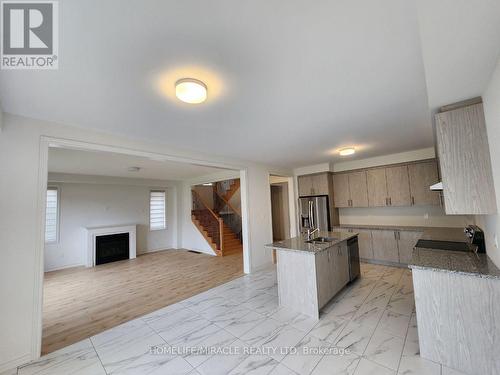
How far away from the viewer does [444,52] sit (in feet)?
4.23

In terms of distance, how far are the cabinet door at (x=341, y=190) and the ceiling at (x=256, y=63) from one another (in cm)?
279

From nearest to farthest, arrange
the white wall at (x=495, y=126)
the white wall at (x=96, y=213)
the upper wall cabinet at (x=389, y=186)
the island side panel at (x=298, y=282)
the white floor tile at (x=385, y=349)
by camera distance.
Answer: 1. the white wall at (x=495, y=126)
2. the white floor tile at (x=385, y=349)
3. the island side panel at (x=298, y=282)
4. the upper wall cabinet at (x=389, y=186)
5. the white wall at (x=96, y=213)

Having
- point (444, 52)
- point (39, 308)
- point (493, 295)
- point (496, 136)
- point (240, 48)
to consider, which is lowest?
point (39, 308)

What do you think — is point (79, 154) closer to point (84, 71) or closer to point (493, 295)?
point (84, 71)

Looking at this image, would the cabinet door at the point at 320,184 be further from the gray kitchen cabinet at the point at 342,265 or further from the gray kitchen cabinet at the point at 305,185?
the gray kitchen cabinet at the point at 342,265

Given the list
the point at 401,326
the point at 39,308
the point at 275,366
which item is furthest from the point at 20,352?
the point at 401,326

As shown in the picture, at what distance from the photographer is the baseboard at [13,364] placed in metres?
1.95

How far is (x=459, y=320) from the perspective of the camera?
5.91 ft

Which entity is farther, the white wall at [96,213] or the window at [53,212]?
the white wall at [96,213]

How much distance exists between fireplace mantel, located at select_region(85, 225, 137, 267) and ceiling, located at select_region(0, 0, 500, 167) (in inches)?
184

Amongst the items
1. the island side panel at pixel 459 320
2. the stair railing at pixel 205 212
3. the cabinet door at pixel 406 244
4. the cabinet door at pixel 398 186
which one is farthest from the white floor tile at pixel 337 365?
the stair railing at pixel 205 212

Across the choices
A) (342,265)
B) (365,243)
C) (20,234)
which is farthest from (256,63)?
(365,243)

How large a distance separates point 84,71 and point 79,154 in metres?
2.98

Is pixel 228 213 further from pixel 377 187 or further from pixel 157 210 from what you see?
pixel 377 187
